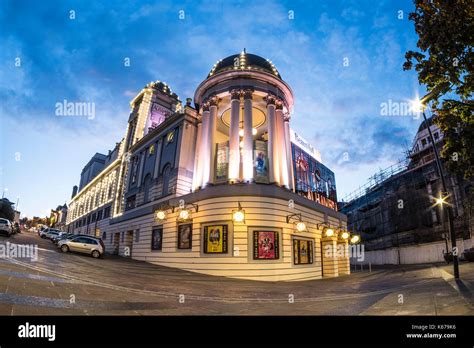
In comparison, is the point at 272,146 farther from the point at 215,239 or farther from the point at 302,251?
the point at 215,239

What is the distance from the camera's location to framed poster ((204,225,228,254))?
685 inches

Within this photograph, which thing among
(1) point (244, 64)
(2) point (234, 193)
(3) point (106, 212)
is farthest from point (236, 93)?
(3) point (106, 212)

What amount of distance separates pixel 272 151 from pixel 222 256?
945 cm

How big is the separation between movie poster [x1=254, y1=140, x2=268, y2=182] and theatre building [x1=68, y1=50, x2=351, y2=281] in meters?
0.09

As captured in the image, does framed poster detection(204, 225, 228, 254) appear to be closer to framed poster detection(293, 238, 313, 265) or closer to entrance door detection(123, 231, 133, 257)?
framed poster detection(293, 238, 313, 265)

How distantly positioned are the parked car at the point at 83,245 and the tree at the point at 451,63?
24.9 m

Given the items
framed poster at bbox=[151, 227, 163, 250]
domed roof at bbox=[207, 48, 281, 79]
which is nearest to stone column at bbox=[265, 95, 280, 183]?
domed roof at bbox=[207, 48, 281, 79]

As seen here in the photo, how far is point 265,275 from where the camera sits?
651 inches

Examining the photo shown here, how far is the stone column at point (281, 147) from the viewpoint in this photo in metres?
21.1

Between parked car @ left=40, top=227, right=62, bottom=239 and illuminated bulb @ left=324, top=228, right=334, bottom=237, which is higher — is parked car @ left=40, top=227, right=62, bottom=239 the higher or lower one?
the lower one

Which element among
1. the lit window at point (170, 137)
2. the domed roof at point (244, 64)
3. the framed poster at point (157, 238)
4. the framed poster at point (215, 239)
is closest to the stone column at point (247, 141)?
the domed roof at point (244, 64)

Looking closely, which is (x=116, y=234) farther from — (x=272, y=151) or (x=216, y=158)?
(x=272, y=151)
